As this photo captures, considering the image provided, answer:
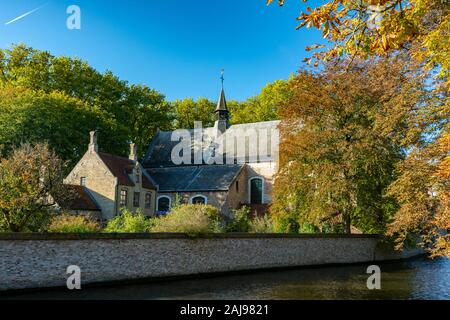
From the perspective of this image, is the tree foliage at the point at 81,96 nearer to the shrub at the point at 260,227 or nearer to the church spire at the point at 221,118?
the church spire at the point at 221,118

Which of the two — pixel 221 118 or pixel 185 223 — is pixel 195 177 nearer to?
pixel 221 118

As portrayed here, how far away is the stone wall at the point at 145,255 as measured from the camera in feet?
43.5

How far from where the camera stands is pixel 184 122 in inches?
2124

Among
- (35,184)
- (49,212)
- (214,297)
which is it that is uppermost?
(35,184)

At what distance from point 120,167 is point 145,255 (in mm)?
17674

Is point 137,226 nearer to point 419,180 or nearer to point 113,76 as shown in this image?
point 419,180

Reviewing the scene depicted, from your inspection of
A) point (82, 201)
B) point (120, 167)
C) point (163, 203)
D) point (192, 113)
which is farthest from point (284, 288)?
point (192, 113)

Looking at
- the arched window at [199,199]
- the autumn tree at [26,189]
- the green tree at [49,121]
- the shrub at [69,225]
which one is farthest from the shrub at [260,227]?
the green tree at [49,121]

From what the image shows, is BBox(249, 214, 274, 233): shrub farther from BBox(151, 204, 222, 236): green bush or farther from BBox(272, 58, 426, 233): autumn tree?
BBox(151, 204, 222, 236): green bush

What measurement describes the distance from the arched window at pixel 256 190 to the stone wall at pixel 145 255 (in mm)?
12993

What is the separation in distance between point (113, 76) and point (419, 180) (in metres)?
35.4

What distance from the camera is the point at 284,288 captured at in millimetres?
15312
